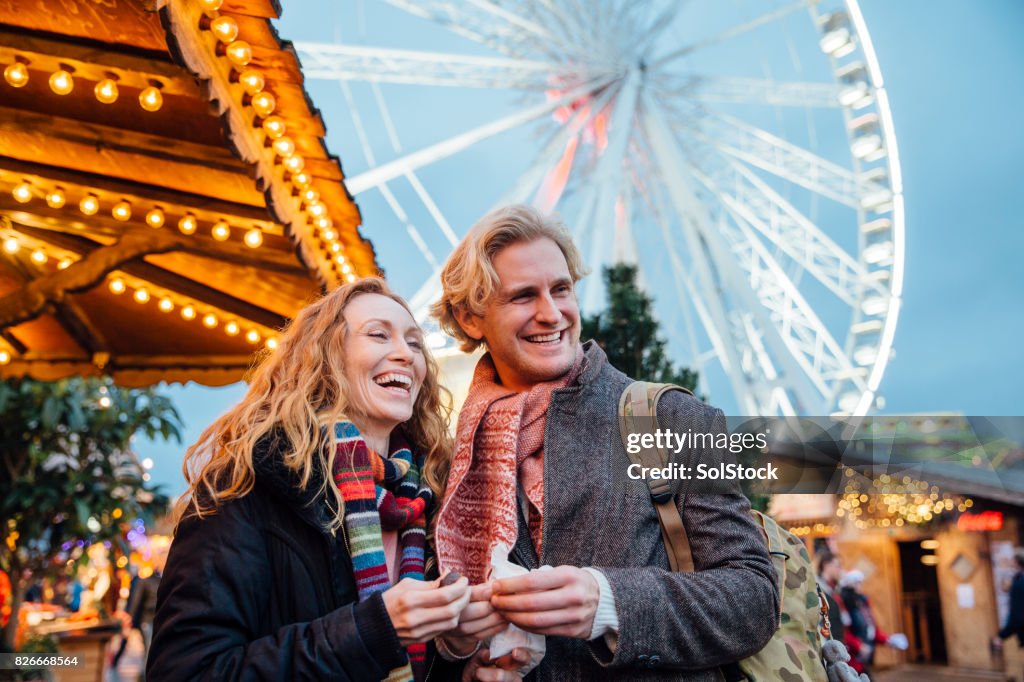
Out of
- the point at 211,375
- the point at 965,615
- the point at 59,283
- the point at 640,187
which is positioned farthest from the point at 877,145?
the point at 59,283

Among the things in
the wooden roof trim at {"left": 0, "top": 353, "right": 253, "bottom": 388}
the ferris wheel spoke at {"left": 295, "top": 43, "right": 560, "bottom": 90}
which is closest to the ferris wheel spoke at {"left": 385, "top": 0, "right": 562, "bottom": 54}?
the ferris wheel spoke at {"left": 295, "top": 43, "right": 560, "bottom": 90}

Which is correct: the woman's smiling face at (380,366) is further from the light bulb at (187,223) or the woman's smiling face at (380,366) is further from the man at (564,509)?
the light bulb at (187,223)

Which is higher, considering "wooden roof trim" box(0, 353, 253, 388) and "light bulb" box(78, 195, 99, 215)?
"light bulb" box(78, 195, 99, 215)

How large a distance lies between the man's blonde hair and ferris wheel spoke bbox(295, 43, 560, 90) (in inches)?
331

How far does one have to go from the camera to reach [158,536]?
18.3 meters

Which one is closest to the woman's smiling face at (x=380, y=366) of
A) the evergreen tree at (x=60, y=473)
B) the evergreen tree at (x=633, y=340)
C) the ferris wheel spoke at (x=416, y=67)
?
the evergreen tree at (x=633, y=340)

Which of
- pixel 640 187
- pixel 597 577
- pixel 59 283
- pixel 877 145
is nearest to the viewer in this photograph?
pixel 597 577

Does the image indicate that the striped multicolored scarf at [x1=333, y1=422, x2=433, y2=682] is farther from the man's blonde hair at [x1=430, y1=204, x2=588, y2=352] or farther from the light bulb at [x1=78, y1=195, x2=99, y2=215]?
the light bulb at [x1=78, y1=195, x2=99, y2=215]

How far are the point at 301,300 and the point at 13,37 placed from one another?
6.39 feet

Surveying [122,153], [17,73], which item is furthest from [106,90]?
[122,153]

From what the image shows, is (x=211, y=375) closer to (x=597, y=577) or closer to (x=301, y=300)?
(x=301, y=300)

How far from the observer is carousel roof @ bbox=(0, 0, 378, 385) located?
2.41 metres

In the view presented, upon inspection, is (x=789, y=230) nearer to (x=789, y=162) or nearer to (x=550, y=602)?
(x=789, y=162)

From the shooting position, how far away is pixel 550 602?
4.21 feet
